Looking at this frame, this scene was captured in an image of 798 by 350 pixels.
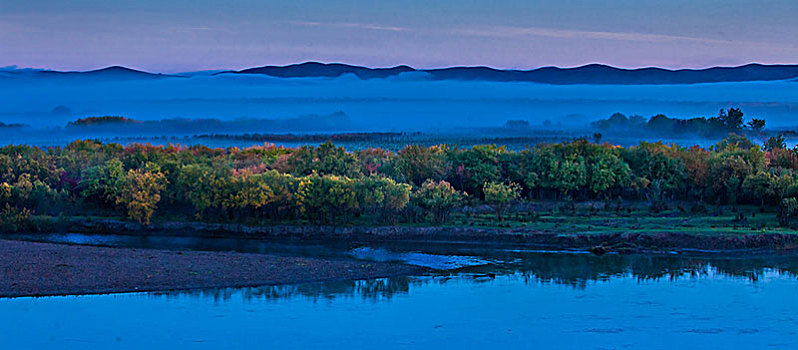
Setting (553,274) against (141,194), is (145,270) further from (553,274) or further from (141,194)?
(141,194)

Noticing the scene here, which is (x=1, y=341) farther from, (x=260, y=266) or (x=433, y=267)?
(x=433, y=267)

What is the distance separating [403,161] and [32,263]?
95.6 feet

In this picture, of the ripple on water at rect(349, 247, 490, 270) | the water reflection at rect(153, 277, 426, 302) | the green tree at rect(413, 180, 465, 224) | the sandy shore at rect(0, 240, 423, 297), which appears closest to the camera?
the water reflection at rect(153, 277, 426, 302)

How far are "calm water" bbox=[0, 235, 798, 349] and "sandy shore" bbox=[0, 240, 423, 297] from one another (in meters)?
1.09

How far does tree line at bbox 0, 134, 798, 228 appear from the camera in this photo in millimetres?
47844

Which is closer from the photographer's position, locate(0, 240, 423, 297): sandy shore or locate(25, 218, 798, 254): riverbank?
locate(0, 240, 423, 297): sandy shore

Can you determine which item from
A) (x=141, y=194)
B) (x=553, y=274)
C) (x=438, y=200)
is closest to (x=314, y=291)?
(x=553, y=274)

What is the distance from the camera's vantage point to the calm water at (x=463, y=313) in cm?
2538

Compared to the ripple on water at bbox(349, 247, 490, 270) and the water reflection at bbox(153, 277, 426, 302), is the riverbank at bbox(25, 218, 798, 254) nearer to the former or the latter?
the ripple on water at bbox(349, 247, 490, 270)

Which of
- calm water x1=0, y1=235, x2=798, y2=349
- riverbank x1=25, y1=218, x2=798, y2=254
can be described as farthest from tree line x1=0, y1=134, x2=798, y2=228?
calm water x1=0, y1=235, x2=798, y2=349

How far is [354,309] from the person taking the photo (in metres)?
29.3

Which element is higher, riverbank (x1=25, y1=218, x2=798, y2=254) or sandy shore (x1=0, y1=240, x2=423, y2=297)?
riverbank (x1=25, y1=218, x2=798, y2=254)

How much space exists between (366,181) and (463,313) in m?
20.0

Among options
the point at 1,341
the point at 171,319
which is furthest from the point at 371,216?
the point at 1,341
